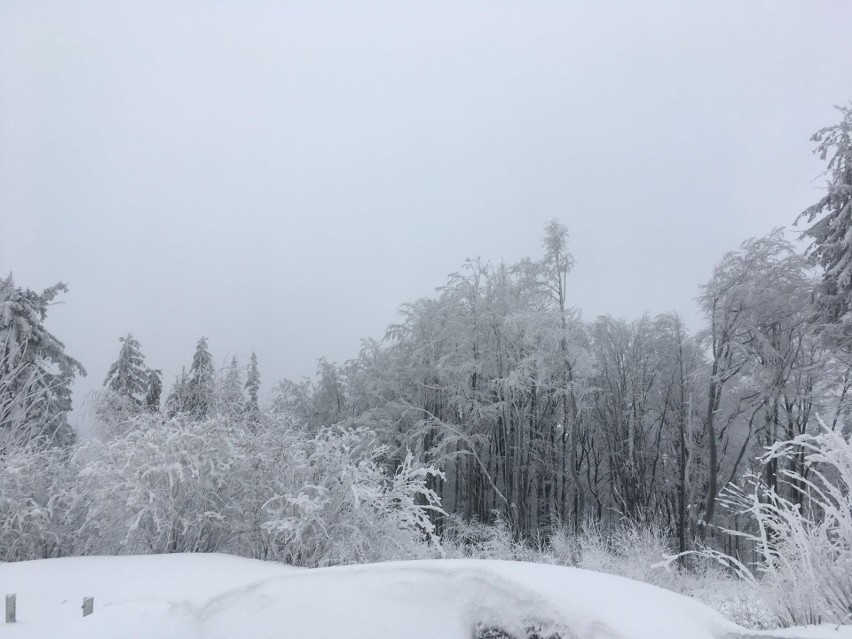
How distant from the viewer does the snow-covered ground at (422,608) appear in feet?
9.06

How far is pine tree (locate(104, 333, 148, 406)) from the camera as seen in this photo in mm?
26547

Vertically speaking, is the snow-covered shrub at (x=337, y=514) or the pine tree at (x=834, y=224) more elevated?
the pine tree at (x=834, y=224)

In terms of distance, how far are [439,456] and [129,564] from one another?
1457 cm

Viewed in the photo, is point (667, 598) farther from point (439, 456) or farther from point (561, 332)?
point (439, 456)

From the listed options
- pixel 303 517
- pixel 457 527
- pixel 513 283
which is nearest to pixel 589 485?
pixel 457 527

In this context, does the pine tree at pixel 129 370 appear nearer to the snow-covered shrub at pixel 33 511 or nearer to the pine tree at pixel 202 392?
the pine tree at pixel 202 392

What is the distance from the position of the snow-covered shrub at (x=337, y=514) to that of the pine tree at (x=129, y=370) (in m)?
19.9

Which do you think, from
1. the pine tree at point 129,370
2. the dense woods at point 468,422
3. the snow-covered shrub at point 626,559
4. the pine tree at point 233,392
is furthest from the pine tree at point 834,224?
the pine tree at point 129,370

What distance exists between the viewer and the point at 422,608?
3.12 metres

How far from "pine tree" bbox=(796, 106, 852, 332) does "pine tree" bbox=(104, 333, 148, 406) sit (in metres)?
26.2

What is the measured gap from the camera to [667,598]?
123 inches

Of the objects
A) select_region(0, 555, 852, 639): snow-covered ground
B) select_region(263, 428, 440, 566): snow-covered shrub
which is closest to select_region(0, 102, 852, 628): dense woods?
select_region(263, 428, 440, 566): snow-covered shrub

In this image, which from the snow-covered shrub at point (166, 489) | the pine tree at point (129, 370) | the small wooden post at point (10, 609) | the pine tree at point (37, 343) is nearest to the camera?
the small wooden post at point (10, 609)

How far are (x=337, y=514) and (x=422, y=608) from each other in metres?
6.73
